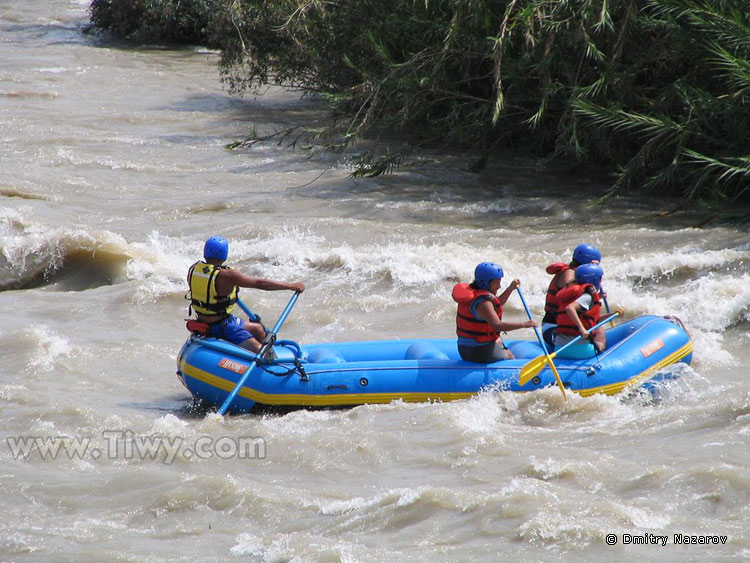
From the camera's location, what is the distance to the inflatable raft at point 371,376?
6.91 metres

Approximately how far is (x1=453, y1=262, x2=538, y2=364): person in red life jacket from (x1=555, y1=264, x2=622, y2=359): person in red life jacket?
17.9 inches

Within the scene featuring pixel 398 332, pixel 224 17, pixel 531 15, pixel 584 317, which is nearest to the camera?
pixel 584 317

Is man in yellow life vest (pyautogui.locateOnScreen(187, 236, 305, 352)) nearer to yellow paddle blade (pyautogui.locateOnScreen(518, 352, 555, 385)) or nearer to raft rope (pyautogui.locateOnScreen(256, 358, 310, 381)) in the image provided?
raft rope (pyautogui.locateOnScreen(256, 358, 310, 381))

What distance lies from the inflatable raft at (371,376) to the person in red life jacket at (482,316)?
0.32 ft

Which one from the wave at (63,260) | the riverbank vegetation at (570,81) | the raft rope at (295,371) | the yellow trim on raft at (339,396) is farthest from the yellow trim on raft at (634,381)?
the wave at (63,260)

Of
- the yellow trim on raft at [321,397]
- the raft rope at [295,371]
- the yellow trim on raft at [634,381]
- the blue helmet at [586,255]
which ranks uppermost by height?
the blue helmet at [586,255]

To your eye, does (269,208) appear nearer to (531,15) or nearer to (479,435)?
(531,15)

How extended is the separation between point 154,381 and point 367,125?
219 inches

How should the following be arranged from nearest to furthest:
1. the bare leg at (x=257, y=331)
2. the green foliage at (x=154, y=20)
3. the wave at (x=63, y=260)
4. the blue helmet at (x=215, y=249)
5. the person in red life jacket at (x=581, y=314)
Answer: the blue helmet at (x=215, y=249)
the person in red life jacket at (x=581, y=314)
the bare leg at (x=257, y=331)
the wave at (x=63, y=260)
the green foliage at (x=154, y=20)

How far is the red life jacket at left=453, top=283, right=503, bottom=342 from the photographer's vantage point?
22.5 ft

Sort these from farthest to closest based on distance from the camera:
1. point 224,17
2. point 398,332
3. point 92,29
A: point 92,29 → point 224,17 → point 398,332

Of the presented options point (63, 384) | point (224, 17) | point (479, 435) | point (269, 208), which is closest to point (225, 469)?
point (479, 435)

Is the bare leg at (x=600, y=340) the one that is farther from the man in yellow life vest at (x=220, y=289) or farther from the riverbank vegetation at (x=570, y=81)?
the riverbank vegetation at (x=570, y=81)

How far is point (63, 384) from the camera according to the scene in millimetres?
7387
